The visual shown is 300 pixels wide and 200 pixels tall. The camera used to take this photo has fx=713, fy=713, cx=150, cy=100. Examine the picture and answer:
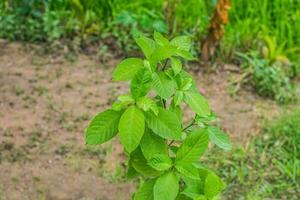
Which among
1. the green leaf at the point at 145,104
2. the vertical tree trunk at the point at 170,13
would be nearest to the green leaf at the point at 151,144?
the green leaf at the point at 145,104

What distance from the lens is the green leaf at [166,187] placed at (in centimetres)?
208

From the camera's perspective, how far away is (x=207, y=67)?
15.3ft

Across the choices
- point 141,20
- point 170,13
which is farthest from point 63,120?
point 170,13

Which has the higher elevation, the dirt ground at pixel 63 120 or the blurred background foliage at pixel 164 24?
the blurred background foliage at pixel 164 24

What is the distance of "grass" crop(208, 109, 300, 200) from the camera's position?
353 cm

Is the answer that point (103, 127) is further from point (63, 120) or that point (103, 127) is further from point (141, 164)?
point (63, 120)

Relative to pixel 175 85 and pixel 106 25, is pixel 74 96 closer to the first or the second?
pixel 106 25

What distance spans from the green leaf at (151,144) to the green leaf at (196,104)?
0.14m

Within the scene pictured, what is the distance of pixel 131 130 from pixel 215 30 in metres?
2.65

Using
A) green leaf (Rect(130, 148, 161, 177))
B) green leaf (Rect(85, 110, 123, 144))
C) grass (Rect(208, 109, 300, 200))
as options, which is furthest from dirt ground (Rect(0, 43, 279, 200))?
green leaf (Rect(85, 110, 123, 144))

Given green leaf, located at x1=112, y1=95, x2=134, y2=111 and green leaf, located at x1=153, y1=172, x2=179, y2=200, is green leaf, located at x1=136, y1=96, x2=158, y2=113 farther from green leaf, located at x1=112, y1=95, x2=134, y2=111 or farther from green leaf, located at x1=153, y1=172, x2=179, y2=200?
green leaf, located at x1=153, y1=172, x2=179, y2=200

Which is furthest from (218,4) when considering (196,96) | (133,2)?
(196,96)

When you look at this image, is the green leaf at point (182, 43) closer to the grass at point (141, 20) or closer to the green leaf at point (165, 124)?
the green leaf at point (165, 124)

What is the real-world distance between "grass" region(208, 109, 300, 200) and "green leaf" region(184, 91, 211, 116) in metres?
1.33
